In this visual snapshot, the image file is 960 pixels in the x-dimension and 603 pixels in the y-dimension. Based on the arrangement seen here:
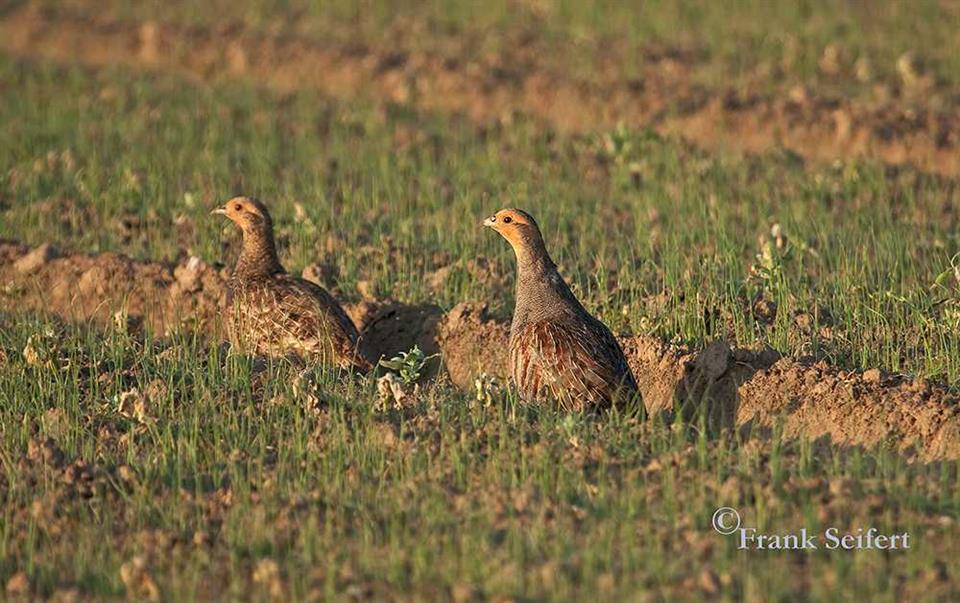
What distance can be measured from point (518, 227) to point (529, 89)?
6.95 meters

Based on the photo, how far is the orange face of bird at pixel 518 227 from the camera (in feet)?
29.2

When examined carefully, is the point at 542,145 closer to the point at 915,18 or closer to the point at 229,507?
the point at 915,18

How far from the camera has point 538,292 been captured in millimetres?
8641

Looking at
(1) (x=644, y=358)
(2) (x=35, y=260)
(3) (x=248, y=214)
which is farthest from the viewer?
(2) (x=35, y=260)

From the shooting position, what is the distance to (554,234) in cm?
1116

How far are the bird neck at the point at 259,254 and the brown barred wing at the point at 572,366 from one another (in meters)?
2.06

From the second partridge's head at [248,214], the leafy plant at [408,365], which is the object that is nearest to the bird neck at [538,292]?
the leafy plant at [408,365]

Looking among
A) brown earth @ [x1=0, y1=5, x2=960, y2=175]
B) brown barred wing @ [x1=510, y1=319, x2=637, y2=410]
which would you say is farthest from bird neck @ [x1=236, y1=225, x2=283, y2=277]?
brown earth @ [x1=0, y1=5, x2=960, y2=175]

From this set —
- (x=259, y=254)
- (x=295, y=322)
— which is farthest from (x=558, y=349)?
(x=259, y=254)

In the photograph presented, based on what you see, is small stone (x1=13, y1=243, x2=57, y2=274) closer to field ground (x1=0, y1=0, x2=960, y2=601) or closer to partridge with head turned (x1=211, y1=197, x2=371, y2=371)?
field ground (x1=0, y1=0, x2=960, y2=601)

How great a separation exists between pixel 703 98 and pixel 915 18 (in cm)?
428

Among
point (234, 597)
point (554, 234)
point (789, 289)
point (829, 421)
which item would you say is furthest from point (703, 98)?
point (234, 597)

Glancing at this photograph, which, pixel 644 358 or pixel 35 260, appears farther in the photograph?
pixel 35 260

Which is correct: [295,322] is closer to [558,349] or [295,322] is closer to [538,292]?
[538,292]
